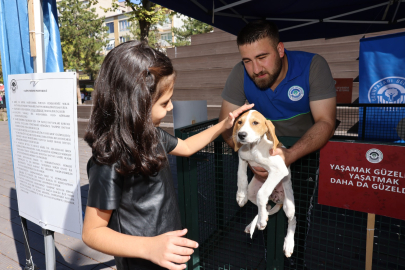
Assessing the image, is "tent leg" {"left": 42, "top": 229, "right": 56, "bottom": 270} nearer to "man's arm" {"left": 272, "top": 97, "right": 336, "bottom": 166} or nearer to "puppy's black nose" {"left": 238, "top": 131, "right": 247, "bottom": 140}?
"puppy's black nose" {"left": 238, "top": 131, "right": 247, "bottom": 140}

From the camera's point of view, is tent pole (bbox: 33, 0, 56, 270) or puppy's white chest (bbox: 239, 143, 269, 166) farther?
tent pole (bbox: 33, 0, 56, 270)

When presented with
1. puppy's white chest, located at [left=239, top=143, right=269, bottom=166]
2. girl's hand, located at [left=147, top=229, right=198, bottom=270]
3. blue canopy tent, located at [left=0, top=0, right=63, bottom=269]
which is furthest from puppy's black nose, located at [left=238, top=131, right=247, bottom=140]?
blue canopy tent, located at [left=0, top=0, right=63, bottom=269]

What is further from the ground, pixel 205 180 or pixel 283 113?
pixel 283 113

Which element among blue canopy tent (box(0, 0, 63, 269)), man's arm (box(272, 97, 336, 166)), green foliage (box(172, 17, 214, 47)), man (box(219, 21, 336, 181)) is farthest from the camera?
green foliage (box(172, 17, 214, 47))

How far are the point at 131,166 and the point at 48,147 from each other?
100cm

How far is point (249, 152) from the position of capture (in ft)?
5.74

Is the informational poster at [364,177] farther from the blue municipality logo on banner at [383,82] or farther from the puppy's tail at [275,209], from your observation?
the blue municipality logo on banner at [383,82]

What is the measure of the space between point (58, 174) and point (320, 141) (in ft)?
5.79

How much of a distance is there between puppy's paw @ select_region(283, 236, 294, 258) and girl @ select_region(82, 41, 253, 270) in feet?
2.92

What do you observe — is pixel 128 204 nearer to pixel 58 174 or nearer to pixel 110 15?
pixel 58 174

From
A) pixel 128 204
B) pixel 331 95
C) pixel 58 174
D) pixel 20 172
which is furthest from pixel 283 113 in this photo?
pixel 20 172

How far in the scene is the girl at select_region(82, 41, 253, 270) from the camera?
1146 mm

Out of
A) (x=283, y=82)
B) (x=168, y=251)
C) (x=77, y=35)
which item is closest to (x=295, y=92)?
(x=283, y=82)

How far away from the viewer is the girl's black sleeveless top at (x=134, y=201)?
120 cm
